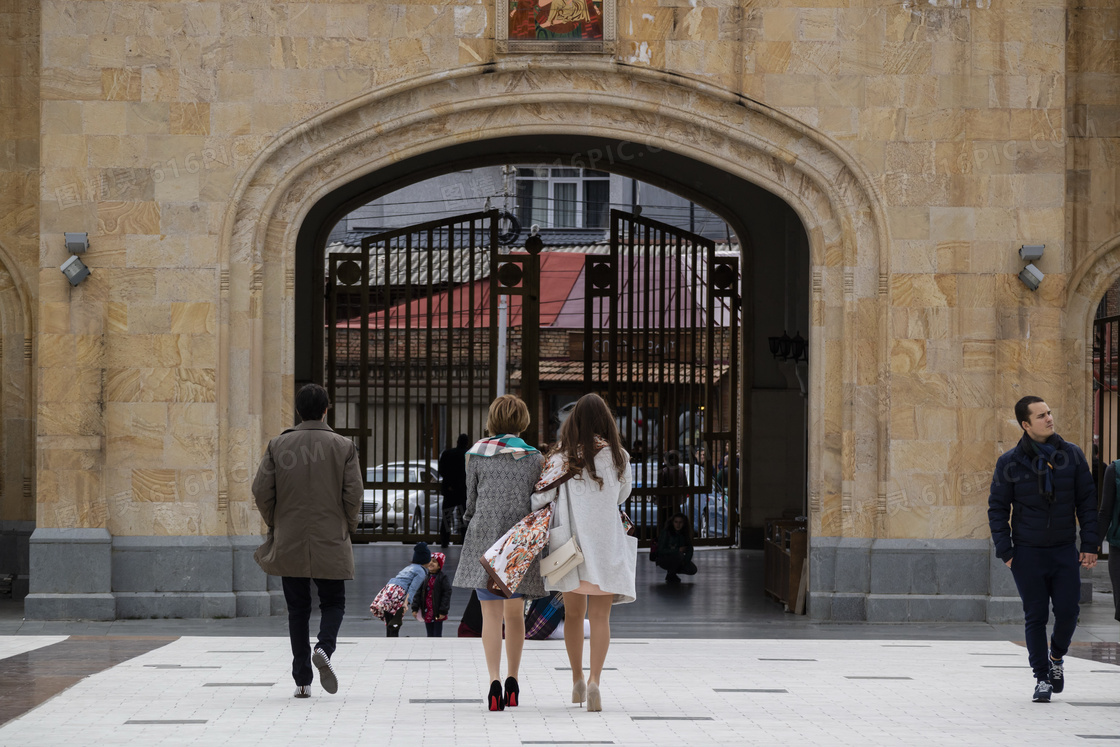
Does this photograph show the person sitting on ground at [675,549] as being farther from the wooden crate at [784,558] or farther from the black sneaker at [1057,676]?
the black sneaker at [1057,676]

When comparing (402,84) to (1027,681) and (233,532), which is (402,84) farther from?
(1027,681)

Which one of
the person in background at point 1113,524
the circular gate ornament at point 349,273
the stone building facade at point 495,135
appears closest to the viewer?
the person in background at point 1113,524

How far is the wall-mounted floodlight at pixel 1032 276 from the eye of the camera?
33.9 ft

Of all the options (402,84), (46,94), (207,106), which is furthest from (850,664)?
(46,94)

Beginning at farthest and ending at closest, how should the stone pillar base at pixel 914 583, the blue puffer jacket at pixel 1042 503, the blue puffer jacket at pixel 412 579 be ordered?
1. the stone pillar base at pixel 914 583
2. the blue puffer jacket at pixel 412 579
3. the blue puffer jacket at pixel 1042 503

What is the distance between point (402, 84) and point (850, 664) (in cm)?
557

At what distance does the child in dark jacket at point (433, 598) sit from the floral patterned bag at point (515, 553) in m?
3.55

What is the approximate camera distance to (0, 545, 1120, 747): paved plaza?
5668 mm

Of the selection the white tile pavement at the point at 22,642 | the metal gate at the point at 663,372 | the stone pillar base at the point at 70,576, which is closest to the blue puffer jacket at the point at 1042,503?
the white tile pavement at the point at 22,642

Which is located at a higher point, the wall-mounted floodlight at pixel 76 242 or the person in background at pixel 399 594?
the wall-mounted floodlight at pixel 76 242

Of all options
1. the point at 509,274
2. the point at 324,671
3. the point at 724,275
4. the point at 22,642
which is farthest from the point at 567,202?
the point at 324,671

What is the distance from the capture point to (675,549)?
13359 millimetres

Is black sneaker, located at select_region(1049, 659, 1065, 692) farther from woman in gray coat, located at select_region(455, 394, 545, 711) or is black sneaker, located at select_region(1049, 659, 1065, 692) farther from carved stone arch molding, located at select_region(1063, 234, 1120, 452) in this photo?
carved stone arch molding, located at select_region(1063, 234, 1120, 452)

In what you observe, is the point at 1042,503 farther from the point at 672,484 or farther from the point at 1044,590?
the point at 672,484
